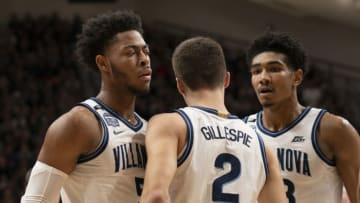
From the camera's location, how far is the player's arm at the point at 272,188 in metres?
3.94

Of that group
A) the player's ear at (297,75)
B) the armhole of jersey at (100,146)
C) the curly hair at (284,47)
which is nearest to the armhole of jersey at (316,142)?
the player's ear at (297,75)

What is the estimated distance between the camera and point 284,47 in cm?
512

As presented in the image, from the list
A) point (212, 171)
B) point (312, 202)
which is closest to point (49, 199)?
point (212, 171)

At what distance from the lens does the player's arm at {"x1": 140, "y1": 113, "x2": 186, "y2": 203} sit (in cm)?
340

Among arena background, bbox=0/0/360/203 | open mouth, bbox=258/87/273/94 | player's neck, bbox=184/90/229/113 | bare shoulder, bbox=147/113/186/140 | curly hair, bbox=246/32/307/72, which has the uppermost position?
curly hair, bbox=246/32/307/72

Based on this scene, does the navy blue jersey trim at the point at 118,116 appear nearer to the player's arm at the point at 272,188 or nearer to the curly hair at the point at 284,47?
the player's arm at the point at 272,188

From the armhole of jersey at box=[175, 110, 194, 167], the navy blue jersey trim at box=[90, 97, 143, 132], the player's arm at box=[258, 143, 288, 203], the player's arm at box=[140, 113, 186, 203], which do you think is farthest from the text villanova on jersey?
the player's arm at box=[258, 143, 288, 203]

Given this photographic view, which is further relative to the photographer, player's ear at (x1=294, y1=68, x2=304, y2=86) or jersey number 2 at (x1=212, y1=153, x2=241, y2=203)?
player's ear at (x1=294, y1=68, x2=304, y2=86)

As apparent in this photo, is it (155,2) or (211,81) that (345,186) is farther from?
(155,2)

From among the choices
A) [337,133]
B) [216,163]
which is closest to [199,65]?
[216,163]

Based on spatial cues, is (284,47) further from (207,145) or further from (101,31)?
(207,145)

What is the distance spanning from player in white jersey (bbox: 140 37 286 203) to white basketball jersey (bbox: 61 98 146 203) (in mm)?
252

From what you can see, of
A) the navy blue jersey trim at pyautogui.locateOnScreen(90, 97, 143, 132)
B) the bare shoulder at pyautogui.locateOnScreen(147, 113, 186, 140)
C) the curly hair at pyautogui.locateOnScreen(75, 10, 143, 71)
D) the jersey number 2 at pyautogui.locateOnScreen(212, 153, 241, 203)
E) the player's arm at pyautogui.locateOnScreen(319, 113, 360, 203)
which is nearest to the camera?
the bare shoulder at pyautogui.locateOnScreen(147, 113, 186, 140)

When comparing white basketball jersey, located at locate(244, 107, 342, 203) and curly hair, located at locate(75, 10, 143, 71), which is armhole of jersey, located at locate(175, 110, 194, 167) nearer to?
curly hair, located at locate(75, 10, 143, 71)
